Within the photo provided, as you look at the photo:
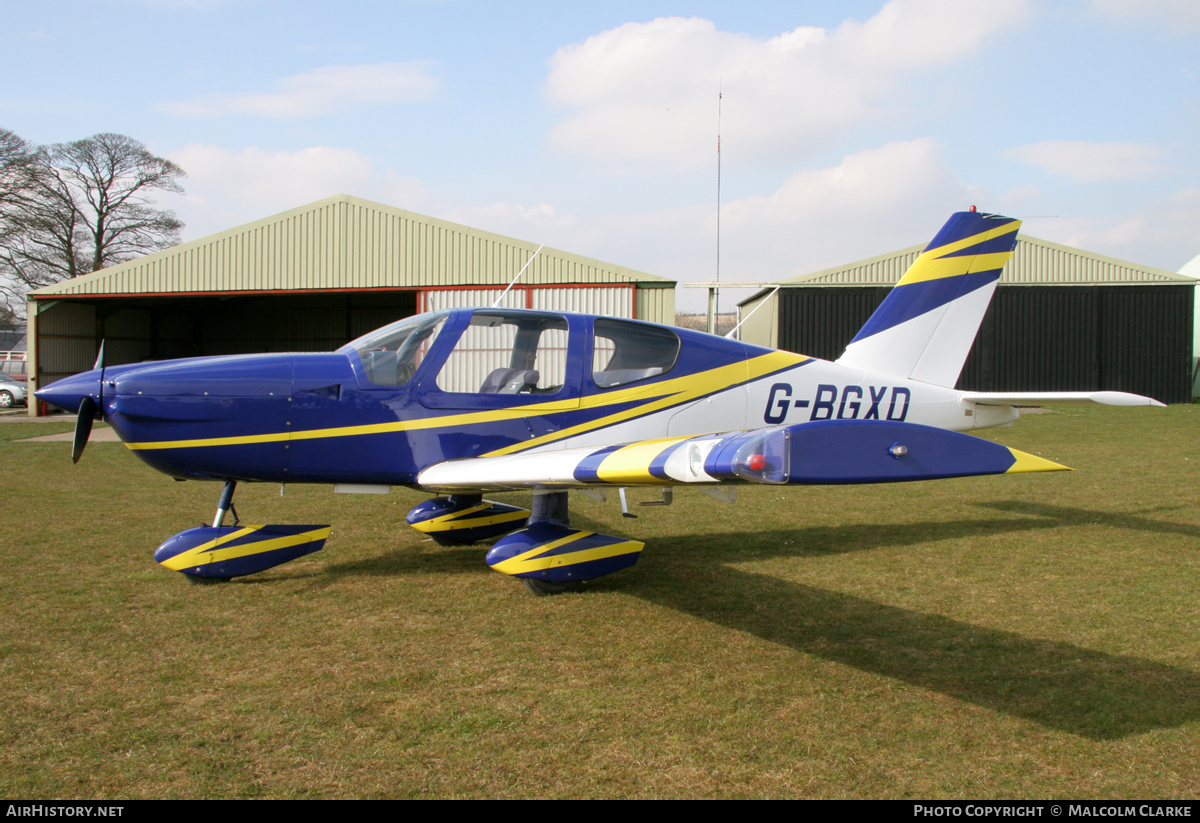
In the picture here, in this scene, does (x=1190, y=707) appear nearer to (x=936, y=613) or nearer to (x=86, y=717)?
(x=936, y=613)

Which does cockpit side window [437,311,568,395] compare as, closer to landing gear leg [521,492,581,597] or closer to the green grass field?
landing gear leg [521,492,581,597]

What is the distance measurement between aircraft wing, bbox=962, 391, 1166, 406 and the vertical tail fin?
18.5 inches

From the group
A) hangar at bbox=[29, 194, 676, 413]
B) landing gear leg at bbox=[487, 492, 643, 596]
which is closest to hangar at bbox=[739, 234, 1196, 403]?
hangar at bbox=[29, 194, 676, 413]

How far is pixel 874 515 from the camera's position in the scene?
8.30 m

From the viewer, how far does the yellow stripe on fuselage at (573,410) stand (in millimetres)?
5119

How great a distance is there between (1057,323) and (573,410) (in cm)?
2187

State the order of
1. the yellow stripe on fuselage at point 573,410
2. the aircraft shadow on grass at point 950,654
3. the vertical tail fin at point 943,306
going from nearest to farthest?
the aircraft shadow on grass at point 950,654 < the yellow stripe on fuselage at point 573,410 < the vertical tail fin at point 943,306

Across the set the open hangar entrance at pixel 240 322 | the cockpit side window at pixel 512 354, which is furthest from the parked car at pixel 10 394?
the cockpit side window at pixel 512 354

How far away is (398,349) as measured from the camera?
5418mm

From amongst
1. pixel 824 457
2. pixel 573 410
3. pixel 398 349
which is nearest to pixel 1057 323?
pixel 573 410

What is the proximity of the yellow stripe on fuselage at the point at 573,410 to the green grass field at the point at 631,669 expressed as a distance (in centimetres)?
102

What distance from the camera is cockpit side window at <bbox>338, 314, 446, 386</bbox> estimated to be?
17.4 ft

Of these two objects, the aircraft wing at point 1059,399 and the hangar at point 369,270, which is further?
the hangar at point 369,270

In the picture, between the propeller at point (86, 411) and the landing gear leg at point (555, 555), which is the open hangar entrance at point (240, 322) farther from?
the landing gear leg at point (555, 555)
